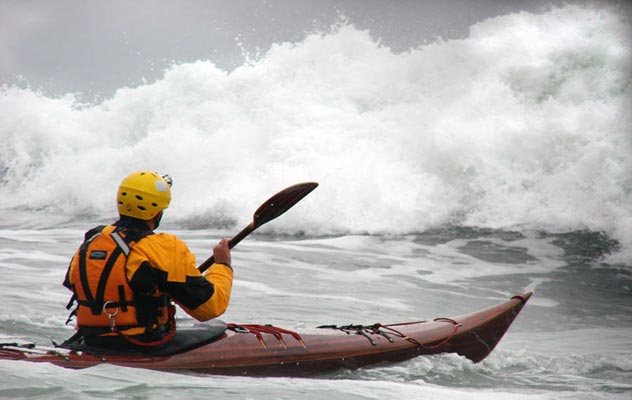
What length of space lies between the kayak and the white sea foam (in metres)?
5.78

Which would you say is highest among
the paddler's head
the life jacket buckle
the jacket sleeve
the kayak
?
the paddler's head

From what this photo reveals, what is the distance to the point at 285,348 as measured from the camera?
432 centimetres

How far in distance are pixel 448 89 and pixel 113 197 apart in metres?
6.75

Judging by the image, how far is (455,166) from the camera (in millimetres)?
13000

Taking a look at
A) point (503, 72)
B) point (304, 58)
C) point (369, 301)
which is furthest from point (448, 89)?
point (369, 301)

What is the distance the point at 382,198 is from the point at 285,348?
8.26 meters

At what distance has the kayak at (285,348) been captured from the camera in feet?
12.4

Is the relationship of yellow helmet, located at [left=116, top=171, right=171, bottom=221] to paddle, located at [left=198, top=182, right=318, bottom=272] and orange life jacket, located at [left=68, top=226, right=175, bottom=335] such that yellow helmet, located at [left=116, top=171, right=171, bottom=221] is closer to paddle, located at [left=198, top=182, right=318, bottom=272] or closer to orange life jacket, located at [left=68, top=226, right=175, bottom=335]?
orange life jacket, located at [left=68, top=226, right=175, bottom=335]

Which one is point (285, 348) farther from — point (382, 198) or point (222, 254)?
point (382, 198)

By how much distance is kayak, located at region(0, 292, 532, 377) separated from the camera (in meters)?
3.78

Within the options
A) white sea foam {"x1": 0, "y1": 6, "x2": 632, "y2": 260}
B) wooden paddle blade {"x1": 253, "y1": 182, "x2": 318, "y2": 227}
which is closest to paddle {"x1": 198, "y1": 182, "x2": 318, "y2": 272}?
wooden paddle blade {"x1": 253, "y1": 182, "x2": 318, "y2": 227}

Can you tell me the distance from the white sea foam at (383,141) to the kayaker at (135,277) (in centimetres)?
796

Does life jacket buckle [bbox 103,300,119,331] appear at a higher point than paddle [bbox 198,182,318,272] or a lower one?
lower

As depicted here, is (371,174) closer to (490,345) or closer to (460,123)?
(460,123)
